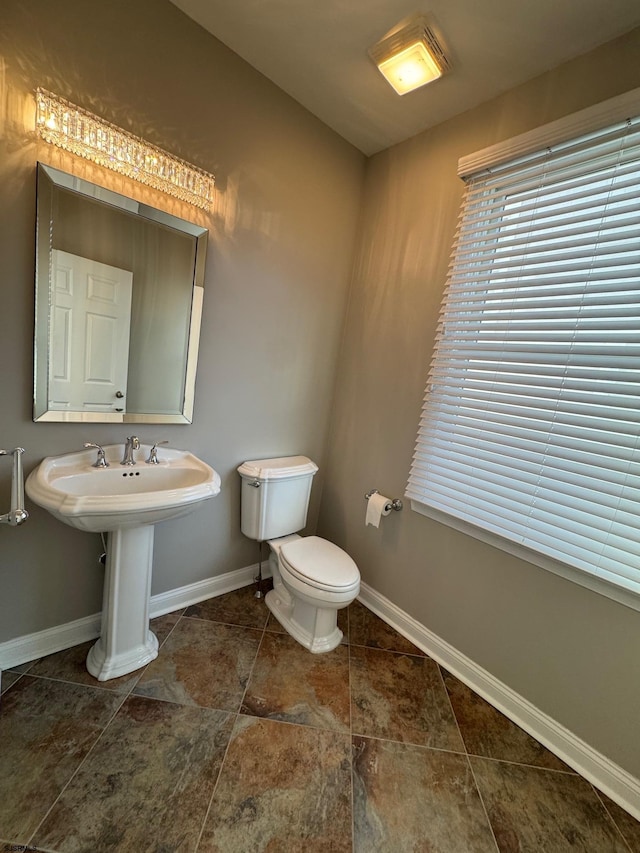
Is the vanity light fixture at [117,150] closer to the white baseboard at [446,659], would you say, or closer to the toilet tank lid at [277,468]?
the toilet tank lid at [277,468]

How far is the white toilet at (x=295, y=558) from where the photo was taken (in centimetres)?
161

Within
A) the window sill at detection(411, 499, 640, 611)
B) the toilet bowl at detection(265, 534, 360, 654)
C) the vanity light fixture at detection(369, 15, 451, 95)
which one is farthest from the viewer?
the toilet bowl at detection(265, 534, 360, 654)

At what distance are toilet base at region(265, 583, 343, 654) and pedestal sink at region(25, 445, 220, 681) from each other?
2.09 feet

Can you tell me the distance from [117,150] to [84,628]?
6.58 feet

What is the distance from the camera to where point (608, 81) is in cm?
126

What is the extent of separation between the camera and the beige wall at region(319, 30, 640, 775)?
1251 mm

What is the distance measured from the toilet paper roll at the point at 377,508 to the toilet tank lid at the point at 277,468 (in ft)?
1.26

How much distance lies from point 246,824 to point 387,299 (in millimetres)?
2219

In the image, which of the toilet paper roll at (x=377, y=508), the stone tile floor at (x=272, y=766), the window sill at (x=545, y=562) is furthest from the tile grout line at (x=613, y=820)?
the toilet paper roll at (x=377, y=508)

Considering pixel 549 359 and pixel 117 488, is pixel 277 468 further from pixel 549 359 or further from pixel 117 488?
pixel 549 359

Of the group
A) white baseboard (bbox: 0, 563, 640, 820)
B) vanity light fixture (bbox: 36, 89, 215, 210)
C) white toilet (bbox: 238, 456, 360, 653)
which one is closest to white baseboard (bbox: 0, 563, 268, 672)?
white baseboard (bbox: 0, 563, 640, 820)

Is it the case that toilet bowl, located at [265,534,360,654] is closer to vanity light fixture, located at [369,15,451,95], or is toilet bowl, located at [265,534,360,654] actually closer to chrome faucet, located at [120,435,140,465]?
chrome faucet, located at [120,435,140,465]

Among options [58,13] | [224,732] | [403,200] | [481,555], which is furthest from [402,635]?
[58,13]

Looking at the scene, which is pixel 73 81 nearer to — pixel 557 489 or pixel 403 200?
pixel 403 200
